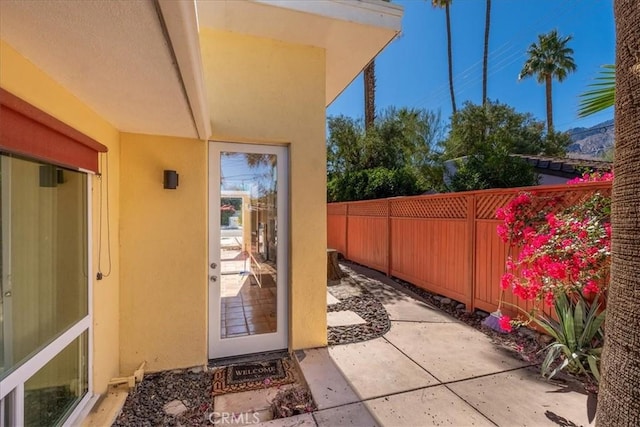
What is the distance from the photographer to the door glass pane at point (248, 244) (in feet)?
13.6

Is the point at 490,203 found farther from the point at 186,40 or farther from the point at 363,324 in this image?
the point at 186,40

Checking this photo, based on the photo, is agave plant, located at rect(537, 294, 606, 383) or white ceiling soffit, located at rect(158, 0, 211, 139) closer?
white ceiling soffit, located at rect(158, 0, 211, 139)

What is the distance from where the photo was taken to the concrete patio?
283 cm

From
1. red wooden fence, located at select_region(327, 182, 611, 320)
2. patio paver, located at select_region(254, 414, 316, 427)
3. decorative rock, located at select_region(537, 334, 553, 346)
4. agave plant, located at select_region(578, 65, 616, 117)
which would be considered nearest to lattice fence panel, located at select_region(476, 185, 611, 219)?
red wooden fence, located at select_region(327, 182, 611, 320)

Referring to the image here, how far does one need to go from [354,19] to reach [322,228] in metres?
2.78

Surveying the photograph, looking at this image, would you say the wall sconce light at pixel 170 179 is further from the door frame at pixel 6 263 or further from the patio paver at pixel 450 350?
the patio paver at pixel 450 350

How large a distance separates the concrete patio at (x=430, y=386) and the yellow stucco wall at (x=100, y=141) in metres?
2.03

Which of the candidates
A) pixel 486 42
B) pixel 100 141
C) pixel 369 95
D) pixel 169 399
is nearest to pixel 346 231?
pixel 369 95

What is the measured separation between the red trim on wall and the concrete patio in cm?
296

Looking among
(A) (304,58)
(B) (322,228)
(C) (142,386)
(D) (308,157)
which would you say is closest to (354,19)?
(A) (304,58)

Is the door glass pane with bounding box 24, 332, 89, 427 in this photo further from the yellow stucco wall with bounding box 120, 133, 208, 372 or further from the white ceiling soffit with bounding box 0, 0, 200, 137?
the white ceiling soffit with bounding box 0, 0, 200, 137

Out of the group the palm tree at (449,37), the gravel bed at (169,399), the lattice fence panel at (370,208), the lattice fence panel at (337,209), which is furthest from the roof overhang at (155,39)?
the palm tree at (449,37)

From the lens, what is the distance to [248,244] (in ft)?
14.1

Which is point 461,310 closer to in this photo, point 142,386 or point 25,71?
point 142,386
